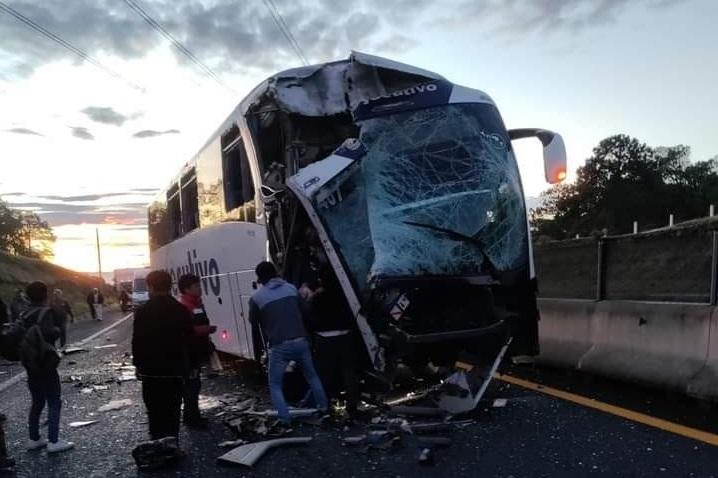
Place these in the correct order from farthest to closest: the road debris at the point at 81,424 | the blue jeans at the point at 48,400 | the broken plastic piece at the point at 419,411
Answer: the road debris at the point at 81,424 < the broken plastic piece at the point at 419,411 < the blue jeans at the point at 48,400

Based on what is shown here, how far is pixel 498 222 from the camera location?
20.7 ft

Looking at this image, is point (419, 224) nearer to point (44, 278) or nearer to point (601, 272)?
point (601, 272)

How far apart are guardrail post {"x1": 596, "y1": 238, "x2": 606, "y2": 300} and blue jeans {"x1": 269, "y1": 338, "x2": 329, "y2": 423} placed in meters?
3.82

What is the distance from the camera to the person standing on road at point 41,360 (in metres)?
6.07

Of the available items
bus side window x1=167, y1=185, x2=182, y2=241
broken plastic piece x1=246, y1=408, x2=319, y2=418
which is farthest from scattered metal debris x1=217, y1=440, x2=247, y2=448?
bus side window x1=167, y1=185, x2=182, y2=241

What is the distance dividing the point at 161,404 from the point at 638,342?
4854mm

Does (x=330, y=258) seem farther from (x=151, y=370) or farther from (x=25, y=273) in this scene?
(x=25, y=273)

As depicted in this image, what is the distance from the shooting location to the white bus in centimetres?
594

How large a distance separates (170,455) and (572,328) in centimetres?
512

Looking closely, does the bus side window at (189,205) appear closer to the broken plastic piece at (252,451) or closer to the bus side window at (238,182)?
the bus side window at (238,182)

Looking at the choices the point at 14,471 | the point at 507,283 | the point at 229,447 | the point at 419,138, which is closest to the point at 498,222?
the point at 507,283

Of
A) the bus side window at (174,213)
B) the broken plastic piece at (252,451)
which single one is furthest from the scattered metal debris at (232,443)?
the bus side window at (174,213)

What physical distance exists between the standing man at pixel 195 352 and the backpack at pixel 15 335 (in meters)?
1.47

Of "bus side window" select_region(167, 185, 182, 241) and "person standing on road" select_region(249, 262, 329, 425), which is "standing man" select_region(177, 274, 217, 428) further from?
"bus side window" select_region(167, 185, 182, 241)
